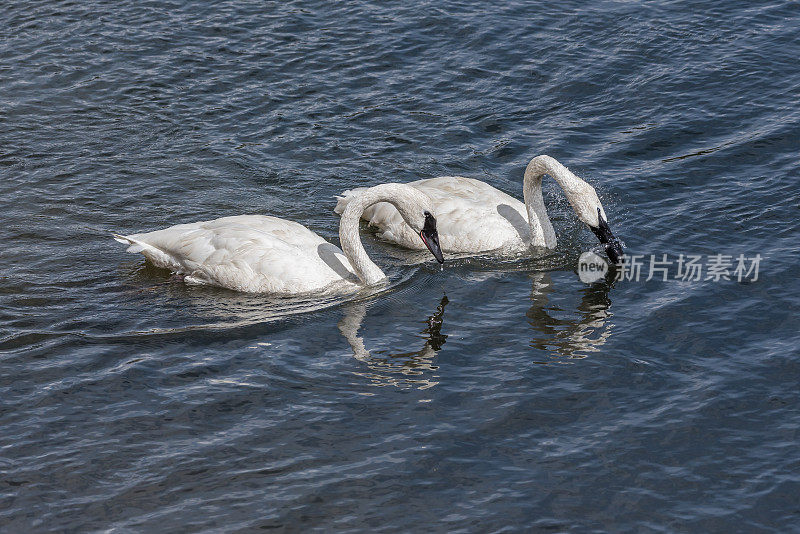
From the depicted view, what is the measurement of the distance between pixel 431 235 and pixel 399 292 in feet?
2.66

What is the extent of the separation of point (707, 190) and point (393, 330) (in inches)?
223

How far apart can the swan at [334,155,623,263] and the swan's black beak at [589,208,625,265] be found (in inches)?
30.4

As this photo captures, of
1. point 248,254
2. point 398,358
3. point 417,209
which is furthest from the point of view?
point 417,209

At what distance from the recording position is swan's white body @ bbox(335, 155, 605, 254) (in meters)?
13.3

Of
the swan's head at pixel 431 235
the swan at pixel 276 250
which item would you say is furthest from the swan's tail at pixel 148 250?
the swan's head at pixel 431 235

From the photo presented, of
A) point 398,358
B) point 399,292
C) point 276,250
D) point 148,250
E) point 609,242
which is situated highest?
point 148,250

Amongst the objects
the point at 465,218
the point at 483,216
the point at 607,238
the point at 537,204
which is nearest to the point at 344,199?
the point at 465,218

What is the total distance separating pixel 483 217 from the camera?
13445mm

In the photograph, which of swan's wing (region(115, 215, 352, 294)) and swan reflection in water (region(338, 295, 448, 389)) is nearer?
swan reflection in water (region(338, 295, 448, 389))

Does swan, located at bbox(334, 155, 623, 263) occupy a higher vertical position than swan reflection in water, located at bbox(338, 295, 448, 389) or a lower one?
higher

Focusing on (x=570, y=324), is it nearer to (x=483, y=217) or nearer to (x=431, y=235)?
(x=431, y=235)

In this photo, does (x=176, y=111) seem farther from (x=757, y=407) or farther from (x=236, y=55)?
(x=757, y=407)

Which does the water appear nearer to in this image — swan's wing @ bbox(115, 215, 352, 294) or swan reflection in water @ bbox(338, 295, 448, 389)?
swan reflection in water @ bbox(338, 295, 448, 389)

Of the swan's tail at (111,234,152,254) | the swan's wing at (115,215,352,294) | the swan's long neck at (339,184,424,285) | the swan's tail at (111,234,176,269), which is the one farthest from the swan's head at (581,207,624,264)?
the swan's tail at (111,234,152,254)
